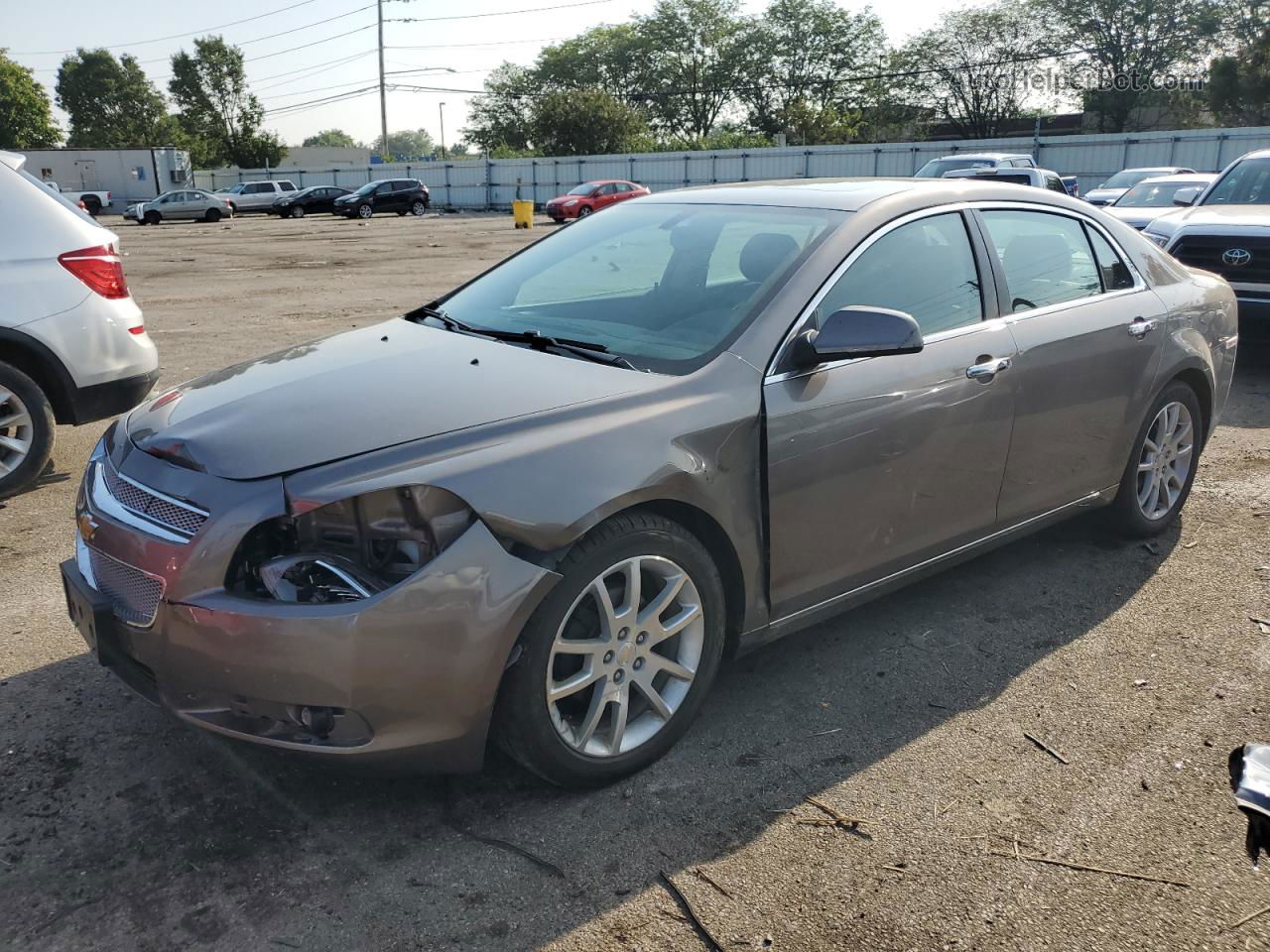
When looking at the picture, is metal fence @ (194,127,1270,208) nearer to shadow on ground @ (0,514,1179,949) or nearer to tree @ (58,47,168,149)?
shadow on ground @ (0,514,1179,949)

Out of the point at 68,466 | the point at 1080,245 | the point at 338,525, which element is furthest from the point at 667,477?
the point at 68,466

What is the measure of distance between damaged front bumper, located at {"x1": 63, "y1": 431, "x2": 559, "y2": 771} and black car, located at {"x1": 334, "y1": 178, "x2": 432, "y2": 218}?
42.2 m

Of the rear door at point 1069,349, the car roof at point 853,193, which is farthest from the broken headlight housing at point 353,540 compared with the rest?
the rear door at point 1069,349

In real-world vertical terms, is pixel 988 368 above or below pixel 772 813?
above

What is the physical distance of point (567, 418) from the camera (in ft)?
9.15

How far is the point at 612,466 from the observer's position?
274 centimetres

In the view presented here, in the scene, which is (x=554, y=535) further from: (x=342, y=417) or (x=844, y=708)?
(x=844, y=708)

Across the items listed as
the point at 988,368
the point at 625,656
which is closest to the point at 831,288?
the point at 988,368

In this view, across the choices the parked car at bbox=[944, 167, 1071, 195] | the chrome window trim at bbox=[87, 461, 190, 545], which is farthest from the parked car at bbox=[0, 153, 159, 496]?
the parked car at bbox=[944, 167, 1071, 195]

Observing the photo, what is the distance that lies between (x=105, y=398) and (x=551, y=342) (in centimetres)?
338

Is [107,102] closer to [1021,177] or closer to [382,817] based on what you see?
[1021,177]

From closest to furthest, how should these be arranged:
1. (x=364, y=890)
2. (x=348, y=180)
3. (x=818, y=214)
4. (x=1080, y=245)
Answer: (x=364, y=890) → (x=818, y=214) → (x=1080, y=245) → (x=348, y=180)

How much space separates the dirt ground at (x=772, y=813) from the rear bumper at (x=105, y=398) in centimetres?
167

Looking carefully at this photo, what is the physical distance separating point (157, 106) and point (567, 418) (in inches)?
4072
